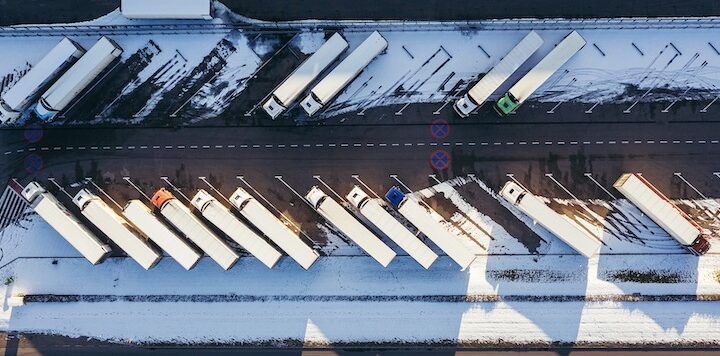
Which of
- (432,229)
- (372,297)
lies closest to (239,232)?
(372,297)

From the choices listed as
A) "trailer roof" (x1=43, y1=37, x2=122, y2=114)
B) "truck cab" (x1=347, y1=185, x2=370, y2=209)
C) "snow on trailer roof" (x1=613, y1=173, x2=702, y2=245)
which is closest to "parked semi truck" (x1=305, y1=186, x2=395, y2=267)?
"truck cab" (x1=347, y1=185, x2=370, y2=209)

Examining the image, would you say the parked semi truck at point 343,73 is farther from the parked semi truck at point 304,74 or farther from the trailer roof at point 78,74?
the trailer roof at point 78,74

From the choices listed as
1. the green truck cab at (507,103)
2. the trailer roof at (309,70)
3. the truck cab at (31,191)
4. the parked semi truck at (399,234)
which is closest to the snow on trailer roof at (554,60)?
the green truck cab at (507,103)

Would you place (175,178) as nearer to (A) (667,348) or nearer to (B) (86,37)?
(B) (86,37)

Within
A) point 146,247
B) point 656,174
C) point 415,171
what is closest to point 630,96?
point 656,174

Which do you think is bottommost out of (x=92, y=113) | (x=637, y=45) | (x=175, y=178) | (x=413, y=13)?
(x=637, y=45)
